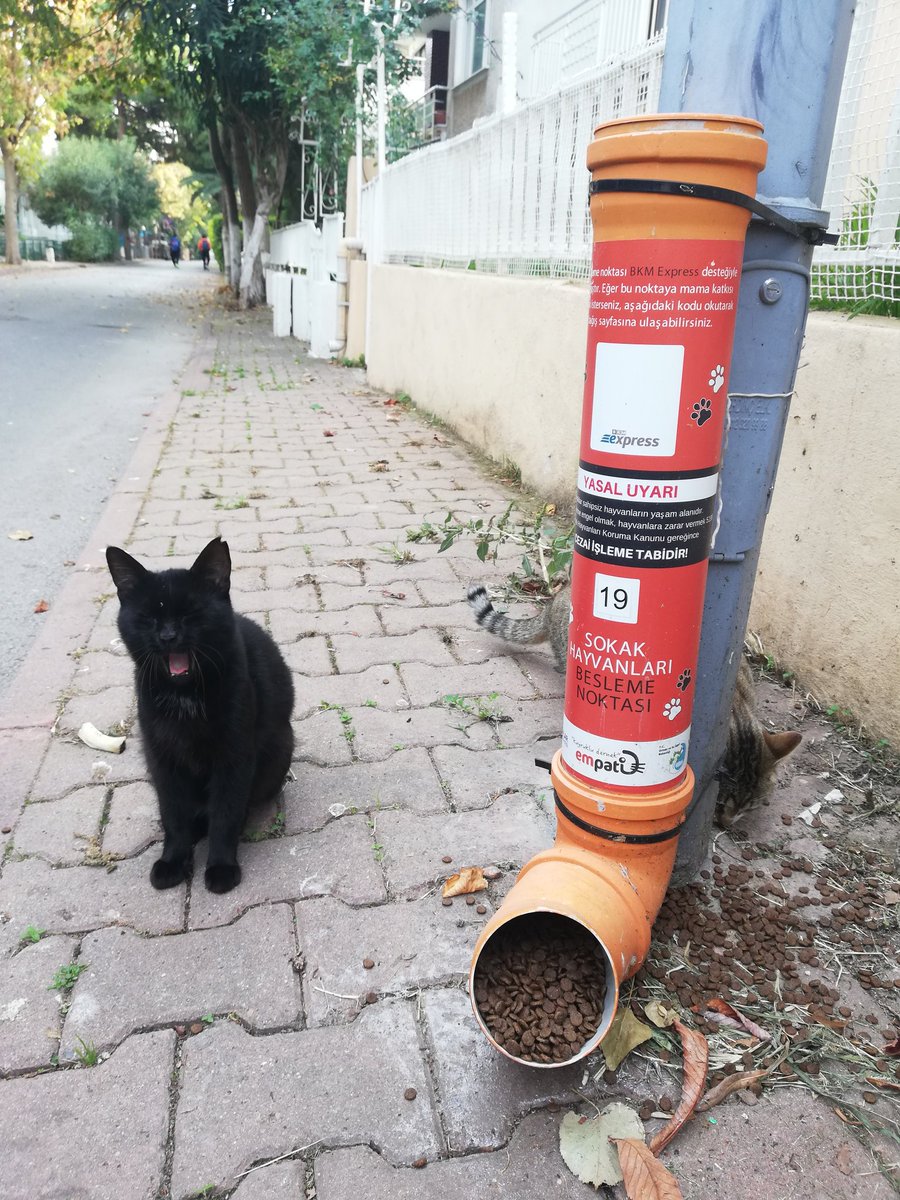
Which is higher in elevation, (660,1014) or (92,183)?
(92,183)

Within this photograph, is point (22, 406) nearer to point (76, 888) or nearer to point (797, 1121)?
point (76, 888)

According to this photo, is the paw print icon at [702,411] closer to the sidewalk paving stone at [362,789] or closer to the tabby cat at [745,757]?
the tabby cat at [745,757]

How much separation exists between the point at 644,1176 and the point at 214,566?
175 centimetres

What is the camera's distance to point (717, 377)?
1.79 m

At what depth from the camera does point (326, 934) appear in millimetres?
2299

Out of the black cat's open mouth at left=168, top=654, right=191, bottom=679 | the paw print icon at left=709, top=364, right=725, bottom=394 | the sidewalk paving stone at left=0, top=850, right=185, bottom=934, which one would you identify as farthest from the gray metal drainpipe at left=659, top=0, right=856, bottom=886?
the sidewalk paving stone at left=0, top=850, right=185, bottom=934

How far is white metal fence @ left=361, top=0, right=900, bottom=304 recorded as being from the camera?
3111 millimetres

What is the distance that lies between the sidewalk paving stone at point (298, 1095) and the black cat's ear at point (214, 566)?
1121 millimetres

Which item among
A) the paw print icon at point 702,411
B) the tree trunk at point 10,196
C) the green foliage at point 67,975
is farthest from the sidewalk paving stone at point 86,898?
the tree trunk at point 10,196

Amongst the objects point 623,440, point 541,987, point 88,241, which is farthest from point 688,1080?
point 88,241

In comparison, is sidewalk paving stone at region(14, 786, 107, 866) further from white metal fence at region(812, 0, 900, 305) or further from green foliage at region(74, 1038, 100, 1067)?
white metal fence at region(812, 0, 900, 305)

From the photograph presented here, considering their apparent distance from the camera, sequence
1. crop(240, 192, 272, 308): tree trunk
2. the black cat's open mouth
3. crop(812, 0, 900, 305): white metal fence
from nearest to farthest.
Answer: the black cat's open mouth, crop(812, 0, 900, 305): white metal fence, crop(240, 192, 272, 308): tree trunk

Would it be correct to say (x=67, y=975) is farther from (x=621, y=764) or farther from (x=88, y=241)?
(x=88, y=241)

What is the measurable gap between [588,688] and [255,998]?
1.08 metres
